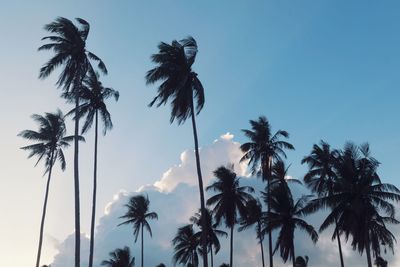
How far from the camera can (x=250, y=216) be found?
58094mm

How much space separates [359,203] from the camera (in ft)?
133

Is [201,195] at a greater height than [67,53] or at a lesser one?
lesser

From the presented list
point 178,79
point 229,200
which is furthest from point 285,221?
point 178,79

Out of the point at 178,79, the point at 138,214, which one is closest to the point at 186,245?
the point at 138,214

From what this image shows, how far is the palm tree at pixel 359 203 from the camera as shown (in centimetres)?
4066

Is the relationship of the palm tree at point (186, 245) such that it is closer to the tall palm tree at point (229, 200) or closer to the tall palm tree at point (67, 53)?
the tall palm tree at point (229, 200)

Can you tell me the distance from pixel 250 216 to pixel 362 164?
1898cm

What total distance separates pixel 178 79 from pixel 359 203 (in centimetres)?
1928

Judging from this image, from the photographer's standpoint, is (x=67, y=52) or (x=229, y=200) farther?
(x=229, y=200)

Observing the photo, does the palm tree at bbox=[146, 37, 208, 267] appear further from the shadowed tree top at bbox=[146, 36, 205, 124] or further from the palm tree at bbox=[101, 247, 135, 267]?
the palm tree at bbox=[101, 247, 135, 267]

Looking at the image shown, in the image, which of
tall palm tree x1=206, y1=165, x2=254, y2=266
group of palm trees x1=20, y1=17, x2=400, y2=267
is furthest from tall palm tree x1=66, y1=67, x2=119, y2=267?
tall palm tree x1=206, y1=165, x2=254, y2=266

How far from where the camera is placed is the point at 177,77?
3597 cm

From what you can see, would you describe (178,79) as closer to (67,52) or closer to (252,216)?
(67,52)

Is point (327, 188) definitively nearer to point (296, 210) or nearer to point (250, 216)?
→ point (296, 210)
